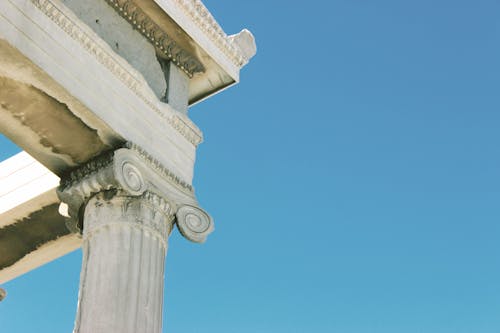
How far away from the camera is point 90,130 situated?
21.4 metres

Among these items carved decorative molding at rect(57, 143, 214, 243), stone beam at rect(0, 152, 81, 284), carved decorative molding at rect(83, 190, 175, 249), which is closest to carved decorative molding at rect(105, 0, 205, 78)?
carved decorative molding at rect(57, 143, 214, 243)

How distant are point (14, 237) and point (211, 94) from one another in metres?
5.96

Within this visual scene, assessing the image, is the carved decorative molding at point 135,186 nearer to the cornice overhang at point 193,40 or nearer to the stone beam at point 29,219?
the stone beam at point 29,219

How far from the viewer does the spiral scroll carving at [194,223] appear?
22375 mm

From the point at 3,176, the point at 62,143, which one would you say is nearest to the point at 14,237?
the point at 3,176

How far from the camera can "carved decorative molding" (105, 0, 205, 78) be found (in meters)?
23.5

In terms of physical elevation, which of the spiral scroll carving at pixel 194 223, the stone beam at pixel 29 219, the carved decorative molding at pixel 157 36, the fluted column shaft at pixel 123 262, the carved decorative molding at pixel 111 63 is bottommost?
the fluted column shaft at pixel 123 262

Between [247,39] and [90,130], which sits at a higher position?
[247,39]

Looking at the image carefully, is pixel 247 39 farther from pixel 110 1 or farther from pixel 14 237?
pixel 14 237

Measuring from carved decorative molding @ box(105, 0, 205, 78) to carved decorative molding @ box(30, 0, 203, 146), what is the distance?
1658 millimetres

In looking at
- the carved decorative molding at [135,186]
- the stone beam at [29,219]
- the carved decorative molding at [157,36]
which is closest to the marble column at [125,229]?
the carved decorative molding at [135,186]

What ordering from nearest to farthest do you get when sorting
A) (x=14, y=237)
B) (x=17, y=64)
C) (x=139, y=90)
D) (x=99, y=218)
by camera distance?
1. (x=17, y=64)
2. (x=99, y=218)
3. (x=139, y=90)
4. (x=14, y=237)

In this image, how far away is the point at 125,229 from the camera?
21.0 metres

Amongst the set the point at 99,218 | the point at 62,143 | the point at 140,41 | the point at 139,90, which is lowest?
the point at 99,218
